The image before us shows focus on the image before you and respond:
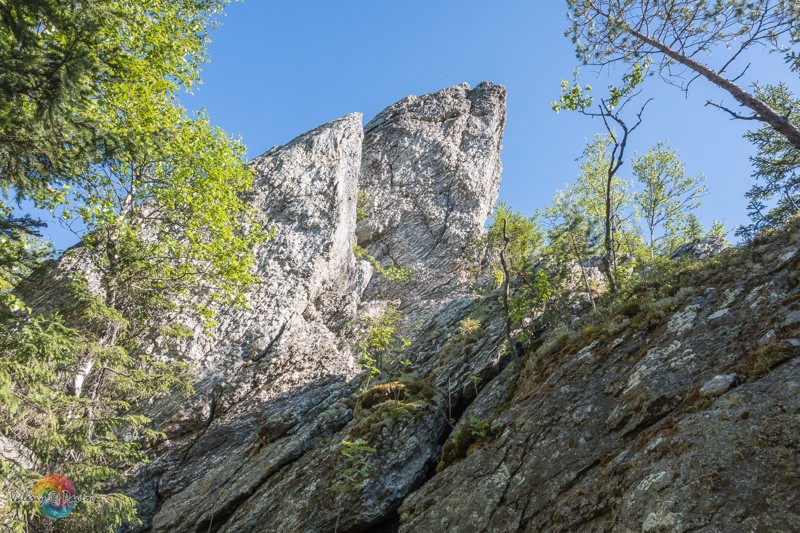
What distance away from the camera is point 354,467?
31.8ft

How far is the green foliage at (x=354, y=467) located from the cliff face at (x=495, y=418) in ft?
0.18

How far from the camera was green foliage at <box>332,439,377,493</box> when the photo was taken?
9.24m

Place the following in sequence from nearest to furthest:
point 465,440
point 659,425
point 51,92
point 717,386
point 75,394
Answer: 1. point 717,386
2. point 659,425
3. point 51,92
4. point 465,440
5. point 75,394

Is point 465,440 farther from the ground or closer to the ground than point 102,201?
closer to the ground

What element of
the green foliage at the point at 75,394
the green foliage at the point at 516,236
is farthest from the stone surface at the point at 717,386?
the green foliage at the point at 516,236

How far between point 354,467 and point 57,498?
24.1ft

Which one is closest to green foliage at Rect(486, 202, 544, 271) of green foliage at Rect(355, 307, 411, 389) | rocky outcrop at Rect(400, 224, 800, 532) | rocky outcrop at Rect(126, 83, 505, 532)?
rocky outcrop at Rect(126, 83, 505, 532)

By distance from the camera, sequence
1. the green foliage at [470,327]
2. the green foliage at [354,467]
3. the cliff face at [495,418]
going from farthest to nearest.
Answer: the green foliage at [470,327] < the green foliage at [354,467] < the cliff face at [495,418]

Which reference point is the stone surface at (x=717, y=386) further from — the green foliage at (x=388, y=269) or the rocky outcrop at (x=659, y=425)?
the green foliage at (x=388, y=269)

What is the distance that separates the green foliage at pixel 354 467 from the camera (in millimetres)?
9235

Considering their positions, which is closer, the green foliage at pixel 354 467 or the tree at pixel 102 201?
the tree at pixel 102 201

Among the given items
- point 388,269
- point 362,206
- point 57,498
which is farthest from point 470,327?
point 362,206

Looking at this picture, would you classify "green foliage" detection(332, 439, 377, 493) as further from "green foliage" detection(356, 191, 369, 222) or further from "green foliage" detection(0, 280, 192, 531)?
"green foliage" detection(356, 191, 369, 222)

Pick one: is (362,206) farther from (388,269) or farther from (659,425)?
(659,425)
